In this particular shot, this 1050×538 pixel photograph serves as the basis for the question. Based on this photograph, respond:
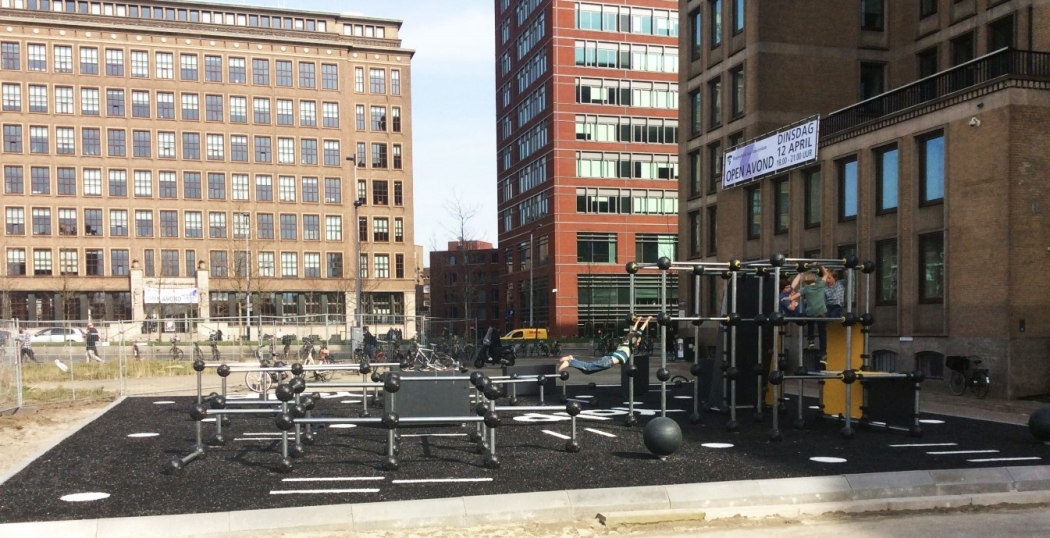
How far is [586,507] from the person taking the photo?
8883mm

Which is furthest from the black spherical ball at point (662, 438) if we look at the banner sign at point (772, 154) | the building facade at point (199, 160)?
the building facade at point (199, 160)

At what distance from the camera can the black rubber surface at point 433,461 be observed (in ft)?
30.9

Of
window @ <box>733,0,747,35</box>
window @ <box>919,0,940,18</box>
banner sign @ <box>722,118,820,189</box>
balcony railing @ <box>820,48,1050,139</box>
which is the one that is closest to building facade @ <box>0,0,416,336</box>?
banner sign @ <box>722,118,820,189</box>

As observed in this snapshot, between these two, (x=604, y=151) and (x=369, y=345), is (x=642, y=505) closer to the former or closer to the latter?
(x=369, y=345)

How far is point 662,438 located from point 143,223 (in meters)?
75.9

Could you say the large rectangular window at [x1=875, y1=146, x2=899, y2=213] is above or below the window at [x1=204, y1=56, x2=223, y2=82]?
below

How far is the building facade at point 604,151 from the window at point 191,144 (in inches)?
1242

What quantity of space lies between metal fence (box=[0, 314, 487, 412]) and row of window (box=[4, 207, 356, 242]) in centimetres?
3838

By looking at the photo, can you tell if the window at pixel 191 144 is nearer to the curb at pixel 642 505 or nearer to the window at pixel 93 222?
the window at pixel 93 222

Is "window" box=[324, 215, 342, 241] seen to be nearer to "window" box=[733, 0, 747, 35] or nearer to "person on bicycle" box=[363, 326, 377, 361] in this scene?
"person on bicycle" box=[363, 326, 377, 361]

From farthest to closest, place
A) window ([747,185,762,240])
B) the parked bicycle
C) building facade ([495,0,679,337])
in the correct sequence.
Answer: building facade ([495,0,679,337]) → window ([747,185,762,240]) → the parked bicycle

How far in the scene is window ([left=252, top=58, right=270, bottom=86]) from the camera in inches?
3127

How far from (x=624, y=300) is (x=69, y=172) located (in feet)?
165

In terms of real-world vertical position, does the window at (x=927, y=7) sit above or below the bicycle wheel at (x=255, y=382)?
above
